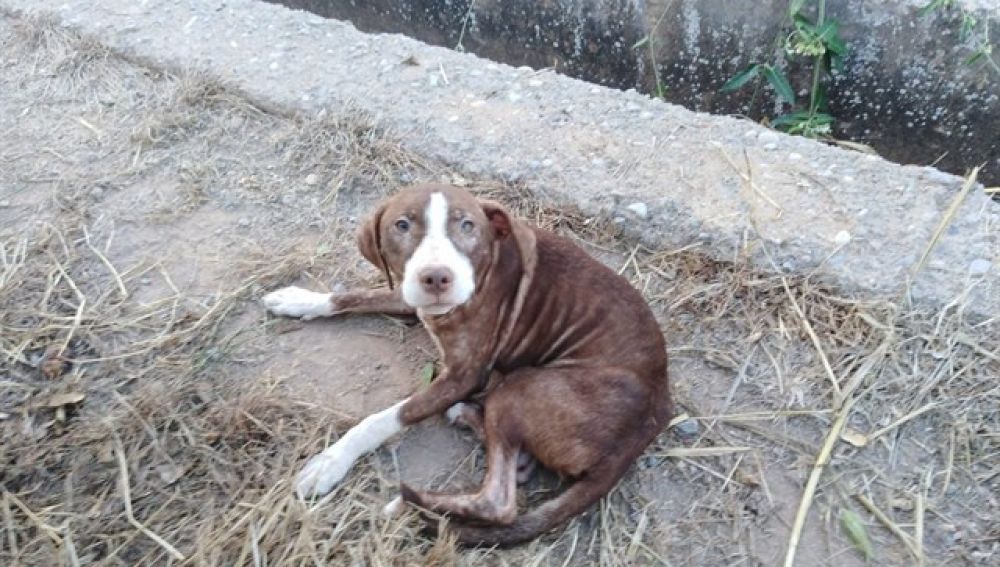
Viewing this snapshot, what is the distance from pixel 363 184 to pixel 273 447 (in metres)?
1.64

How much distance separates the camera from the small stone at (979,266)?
11.9ft

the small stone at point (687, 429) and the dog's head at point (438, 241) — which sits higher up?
the dog's head at point (438, 241)

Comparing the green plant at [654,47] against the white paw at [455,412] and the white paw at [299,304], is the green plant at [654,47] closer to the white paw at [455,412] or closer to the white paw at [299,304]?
the white paw at [299,304]

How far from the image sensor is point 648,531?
2.99 m

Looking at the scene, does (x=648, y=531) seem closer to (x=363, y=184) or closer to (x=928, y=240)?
(x=928, y=240)

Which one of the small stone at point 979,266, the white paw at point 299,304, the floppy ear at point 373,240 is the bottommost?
the white paw at point 299,304

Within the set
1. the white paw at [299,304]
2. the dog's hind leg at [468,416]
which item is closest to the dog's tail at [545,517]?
the dog's hind leg at [468,416]

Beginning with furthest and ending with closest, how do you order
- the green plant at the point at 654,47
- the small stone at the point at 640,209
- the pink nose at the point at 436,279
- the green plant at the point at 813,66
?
the green plant at the point at 654,47
the green plant at the point at 813,66
the small stone at the point at 640,209
the pink nose at the point at 436,279

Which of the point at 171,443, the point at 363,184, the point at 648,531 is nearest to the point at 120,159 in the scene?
the point at 363,184

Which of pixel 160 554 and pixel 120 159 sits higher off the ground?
pixel 120 159

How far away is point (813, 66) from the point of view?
524 cm

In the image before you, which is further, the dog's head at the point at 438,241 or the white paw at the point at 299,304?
the white paw at the point at 299,304

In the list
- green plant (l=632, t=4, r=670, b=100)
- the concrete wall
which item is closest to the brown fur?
green plant (l=632, t=4, r=670, b=100)

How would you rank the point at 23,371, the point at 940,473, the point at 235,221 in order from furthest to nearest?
1. the point at 235,221
2. the point at 23,371
3. the point at 940,473
